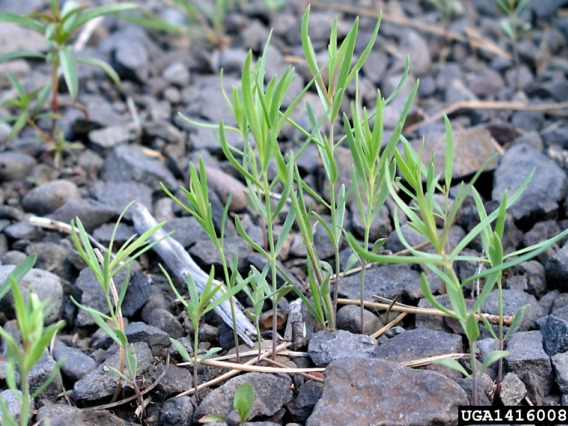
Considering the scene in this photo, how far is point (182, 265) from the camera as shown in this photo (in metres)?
2.38

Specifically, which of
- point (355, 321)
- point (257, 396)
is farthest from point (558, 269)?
point (257, 396)

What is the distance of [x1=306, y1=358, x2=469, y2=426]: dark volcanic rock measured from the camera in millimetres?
1649

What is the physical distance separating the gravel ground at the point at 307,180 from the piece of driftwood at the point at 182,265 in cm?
6

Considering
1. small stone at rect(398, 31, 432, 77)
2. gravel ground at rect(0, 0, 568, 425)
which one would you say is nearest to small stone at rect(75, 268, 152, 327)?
gravel ground at rect(0, 0, 568, 425)

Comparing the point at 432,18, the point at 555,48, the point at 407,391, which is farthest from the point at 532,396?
the point at 432,18

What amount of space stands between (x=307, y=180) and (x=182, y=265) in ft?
2.59

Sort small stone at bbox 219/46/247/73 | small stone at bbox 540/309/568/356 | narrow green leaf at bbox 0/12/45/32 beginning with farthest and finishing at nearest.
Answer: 1. small stone at bbox 219/46/247/73
2. narrow green leaf at bbox 0/12/45/32
3. small stone at bbox 540/309/568/356

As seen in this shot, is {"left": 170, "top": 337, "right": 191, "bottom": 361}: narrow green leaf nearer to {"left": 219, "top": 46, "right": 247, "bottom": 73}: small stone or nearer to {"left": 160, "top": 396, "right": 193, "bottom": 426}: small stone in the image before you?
{"left": 160, "top": 396, "right": 193, "bottom": 426}: small stone

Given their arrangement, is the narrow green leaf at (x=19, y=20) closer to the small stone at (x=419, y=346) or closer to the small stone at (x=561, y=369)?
the small stone at (x=419, y=346)

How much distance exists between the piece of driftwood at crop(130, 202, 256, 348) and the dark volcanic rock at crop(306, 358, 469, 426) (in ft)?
1.36

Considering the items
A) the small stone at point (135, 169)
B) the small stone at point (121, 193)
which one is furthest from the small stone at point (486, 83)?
the small stone at point (121, 193)

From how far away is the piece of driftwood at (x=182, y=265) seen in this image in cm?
211

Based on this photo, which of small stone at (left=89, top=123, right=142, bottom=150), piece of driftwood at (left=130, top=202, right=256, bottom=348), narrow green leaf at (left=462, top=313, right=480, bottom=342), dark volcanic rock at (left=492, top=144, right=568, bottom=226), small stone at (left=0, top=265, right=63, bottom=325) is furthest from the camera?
small stone at (left=89, top=123, right=142, bottom=150)

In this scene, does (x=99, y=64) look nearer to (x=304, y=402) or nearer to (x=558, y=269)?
(x=304, y=402)
